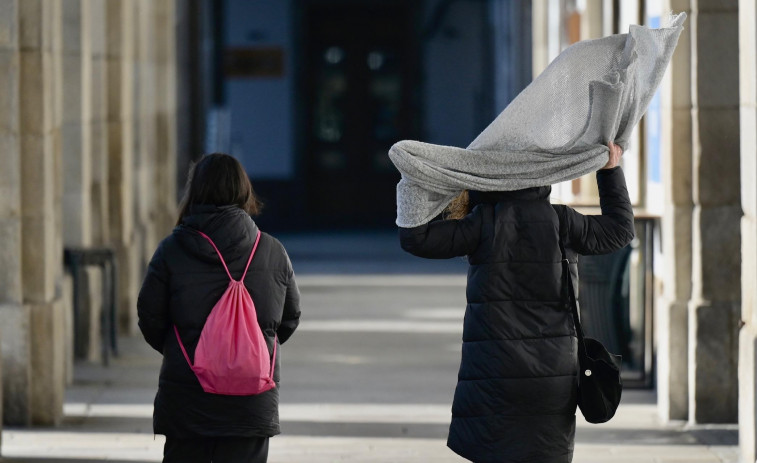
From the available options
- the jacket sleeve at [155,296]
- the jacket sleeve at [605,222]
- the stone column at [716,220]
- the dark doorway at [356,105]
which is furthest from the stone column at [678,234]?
the dark doorway at [356,105]

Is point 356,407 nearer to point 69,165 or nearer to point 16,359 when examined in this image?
point 16,359

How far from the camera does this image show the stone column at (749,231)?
7281mm

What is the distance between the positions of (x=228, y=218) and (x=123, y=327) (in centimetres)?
836

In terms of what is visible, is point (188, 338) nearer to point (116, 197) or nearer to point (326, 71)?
point (116, 197)

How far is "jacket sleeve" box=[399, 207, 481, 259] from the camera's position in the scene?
5215 millimetres

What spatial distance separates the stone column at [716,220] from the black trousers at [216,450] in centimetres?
417

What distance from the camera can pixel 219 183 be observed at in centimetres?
549

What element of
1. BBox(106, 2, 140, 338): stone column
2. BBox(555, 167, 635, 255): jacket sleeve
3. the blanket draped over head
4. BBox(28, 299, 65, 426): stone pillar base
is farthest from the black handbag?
BBox(106, 2, 140, 338): stone column

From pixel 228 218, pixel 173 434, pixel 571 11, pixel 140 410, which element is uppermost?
pixel 571 11

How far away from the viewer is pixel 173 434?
549 cm

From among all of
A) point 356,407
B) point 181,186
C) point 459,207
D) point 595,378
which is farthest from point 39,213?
point 181,186

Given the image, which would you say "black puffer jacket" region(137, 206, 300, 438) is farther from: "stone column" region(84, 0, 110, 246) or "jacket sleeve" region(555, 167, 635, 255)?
"stone column" region(84, 0, 110, 246)

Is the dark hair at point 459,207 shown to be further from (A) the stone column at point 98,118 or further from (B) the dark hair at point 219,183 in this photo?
(A) the stone column at point 98,118

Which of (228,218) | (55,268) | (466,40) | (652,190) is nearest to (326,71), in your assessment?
(466,40)
